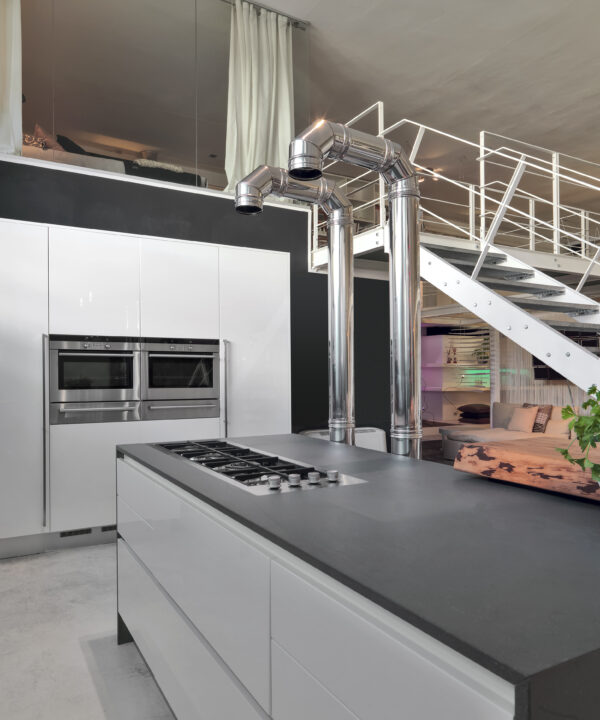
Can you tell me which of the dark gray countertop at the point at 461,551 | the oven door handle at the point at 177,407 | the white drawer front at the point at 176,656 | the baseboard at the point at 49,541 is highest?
the oven door handle at the point at 177,407

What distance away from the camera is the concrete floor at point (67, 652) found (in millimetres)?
1894

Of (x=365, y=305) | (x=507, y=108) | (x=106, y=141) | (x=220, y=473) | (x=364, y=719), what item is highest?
(x=507, y=108)

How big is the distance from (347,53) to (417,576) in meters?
5.38

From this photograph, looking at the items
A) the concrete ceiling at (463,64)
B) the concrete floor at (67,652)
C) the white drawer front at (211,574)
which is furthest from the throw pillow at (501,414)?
the white drawer front at (211,574)

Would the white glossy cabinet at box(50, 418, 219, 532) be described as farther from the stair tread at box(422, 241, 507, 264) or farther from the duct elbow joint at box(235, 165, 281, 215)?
the stair tread at box(422, 241, 507, 264)

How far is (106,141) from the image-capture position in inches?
156

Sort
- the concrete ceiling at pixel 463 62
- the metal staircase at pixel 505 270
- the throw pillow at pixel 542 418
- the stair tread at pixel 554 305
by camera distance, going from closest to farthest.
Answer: the metal staircase at pixel 505 270, the stair tread at pixel 554 305, the concrete ceiling at pixel 463 62, the throw pillow at pixel 542 418

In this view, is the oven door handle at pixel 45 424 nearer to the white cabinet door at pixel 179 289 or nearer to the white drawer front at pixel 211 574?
the white cabinet door at pixel 179 289

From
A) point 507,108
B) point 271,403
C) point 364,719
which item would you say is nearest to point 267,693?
point 364,719

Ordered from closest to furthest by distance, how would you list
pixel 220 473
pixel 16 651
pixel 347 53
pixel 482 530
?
pixel 482 530
pixel 220 473
pixel 16 651
pixel 347 53

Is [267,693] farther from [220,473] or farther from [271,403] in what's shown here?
[271,403]

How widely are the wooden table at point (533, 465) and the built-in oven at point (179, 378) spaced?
2.60m

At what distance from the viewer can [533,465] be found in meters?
1.31

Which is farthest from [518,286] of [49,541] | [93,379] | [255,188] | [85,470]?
[49,541]
